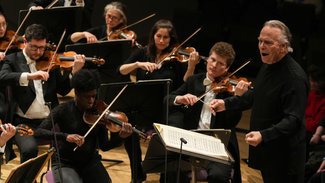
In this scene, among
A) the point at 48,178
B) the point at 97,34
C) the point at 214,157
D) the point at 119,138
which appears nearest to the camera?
the point at 214,157

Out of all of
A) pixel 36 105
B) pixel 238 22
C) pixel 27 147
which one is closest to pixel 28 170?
pixel 27 147

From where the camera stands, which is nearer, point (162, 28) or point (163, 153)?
point (163, 153)

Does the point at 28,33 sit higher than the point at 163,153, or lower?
higher

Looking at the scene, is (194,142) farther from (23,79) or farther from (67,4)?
(67,4)

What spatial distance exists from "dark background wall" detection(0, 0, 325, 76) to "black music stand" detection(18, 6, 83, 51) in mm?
2159

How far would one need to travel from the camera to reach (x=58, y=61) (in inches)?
217

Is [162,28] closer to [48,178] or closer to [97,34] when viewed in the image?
[97,34]

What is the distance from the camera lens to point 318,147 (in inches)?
224

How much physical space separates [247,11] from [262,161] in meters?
4.76

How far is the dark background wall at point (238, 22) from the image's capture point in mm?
8453

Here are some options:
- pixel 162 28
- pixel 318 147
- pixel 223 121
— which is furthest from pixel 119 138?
pixel 318 147

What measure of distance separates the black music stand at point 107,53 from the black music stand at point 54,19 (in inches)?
25.0

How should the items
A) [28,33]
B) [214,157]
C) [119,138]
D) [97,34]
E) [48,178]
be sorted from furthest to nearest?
[97,34], [28,33], [119,138], [48,178], [214,157]

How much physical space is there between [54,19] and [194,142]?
105 inches
